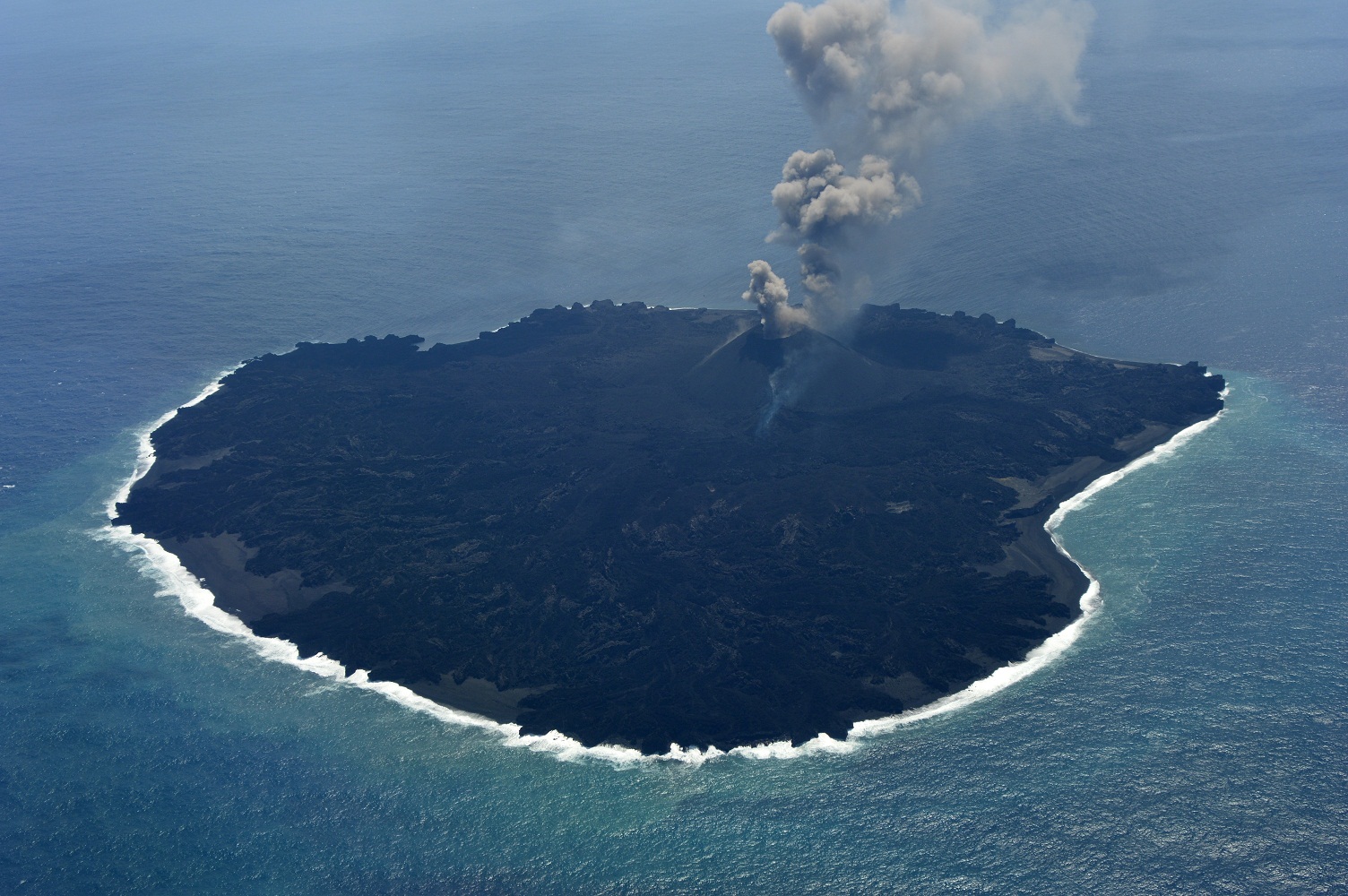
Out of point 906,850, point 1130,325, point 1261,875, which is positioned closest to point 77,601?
point 906,850

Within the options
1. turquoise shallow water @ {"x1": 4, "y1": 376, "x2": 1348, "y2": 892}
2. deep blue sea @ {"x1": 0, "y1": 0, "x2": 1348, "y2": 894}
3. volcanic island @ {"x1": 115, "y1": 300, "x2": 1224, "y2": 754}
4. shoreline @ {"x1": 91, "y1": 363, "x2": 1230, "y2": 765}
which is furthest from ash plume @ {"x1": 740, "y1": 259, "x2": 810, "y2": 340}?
turquoise shallow water @ {"x1": 4, "y1": 376, "x2": 1348, "y2": 892}

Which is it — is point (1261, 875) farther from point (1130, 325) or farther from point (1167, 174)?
point (1167, 174)

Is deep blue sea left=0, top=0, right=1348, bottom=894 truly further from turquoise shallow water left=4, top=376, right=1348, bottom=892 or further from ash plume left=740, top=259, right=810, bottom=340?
ash plume left=740, top=259, right=810, bottom=340

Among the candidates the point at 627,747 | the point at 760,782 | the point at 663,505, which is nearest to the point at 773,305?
the point at 663,505

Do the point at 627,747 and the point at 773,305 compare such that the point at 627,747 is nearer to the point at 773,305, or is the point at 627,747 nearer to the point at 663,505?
the point at 663,505

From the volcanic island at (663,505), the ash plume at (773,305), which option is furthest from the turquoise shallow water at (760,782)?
the ash plume at (773,305)

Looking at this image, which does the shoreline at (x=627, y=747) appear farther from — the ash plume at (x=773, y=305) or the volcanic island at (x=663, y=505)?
the ash plume at (x=773, y=305)
